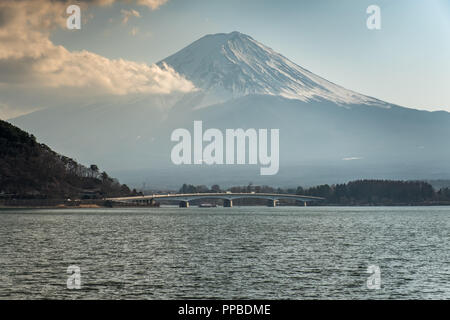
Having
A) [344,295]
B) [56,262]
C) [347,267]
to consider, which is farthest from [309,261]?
[56,262]

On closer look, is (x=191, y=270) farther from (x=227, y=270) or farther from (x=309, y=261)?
(x=309, y=261)

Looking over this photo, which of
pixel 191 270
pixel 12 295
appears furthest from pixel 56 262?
pixel 12 295

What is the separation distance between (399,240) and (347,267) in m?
27.6
